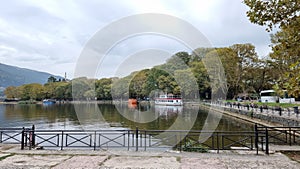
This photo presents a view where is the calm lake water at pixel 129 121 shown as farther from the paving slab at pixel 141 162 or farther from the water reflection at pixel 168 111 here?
the paving slab at pixel 141 162

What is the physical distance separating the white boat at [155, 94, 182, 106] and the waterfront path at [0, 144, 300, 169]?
181 feet

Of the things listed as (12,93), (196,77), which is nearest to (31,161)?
(196,77)

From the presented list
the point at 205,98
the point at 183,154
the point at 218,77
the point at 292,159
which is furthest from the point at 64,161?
the point at 205,98

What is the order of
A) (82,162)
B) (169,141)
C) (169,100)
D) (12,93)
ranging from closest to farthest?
(82,162) → (169,141) → (169,100) → (12,93)

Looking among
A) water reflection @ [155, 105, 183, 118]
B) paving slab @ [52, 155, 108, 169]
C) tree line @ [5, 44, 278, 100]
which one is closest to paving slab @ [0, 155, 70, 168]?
paving slab @ [52, 155, 108, 169]

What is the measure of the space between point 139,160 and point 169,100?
59046mm

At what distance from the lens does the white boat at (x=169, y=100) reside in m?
65.2

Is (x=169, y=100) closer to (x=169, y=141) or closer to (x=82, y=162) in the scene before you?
(x=169, y=141)

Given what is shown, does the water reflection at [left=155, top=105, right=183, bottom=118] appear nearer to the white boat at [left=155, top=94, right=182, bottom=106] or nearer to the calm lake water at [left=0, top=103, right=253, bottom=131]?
the calm lake water at [left=0, top=103, right=253, bottom=131]

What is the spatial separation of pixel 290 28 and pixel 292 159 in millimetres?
5002

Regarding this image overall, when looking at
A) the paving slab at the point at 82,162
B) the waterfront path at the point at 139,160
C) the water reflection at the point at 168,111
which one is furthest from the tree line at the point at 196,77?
the paving slab at the point at 82,162

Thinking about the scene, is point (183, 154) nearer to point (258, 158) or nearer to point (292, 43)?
point (258, 158)

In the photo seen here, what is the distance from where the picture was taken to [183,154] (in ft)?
32.2

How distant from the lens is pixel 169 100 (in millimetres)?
67562
